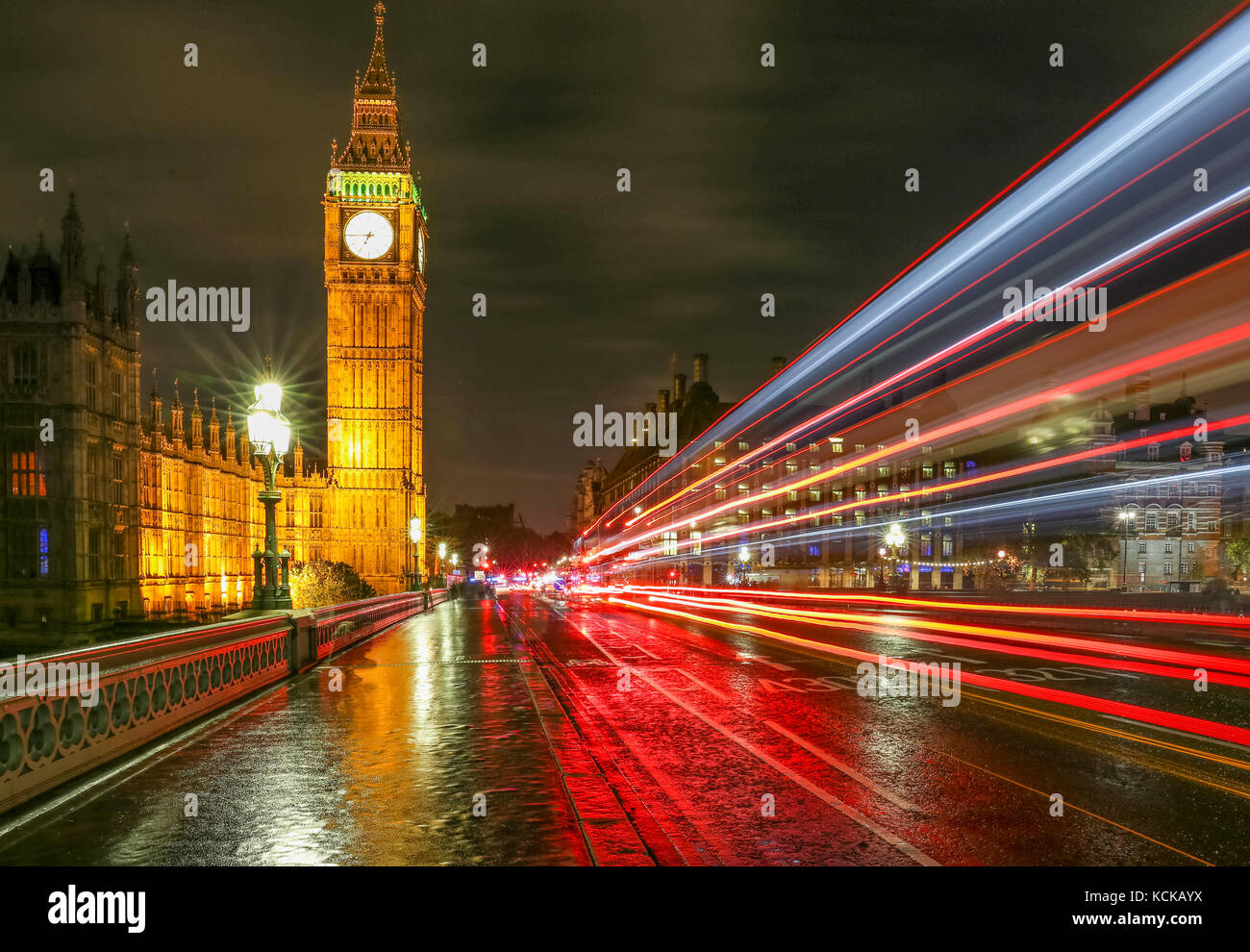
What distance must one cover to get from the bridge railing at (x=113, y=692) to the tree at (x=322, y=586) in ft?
98.9

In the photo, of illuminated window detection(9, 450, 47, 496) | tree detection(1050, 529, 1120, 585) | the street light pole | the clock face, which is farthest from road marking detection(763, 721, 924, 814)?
the clock face

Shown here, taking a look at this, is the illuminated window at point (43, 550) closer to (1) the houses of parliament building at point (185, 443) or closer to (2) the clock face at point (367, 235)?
(1) the houses of parliament building at point (185, 443)

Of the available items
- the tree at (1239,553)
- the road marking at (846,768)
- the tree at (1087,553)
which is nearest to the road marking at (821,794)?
the road marking at (846,768)

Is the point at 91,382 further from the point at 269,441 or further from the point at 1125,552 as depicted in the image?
the point at 1125,552

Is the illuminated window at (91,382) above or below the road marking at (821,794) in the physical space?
above

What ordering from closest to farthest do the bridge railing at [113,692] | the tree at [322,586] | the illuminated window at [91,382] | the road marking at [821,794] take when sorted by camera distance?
the road marking at [821,794] < the bridge railing at [113,692] < the tree at [322,586] < the illuminated window at [91,382]

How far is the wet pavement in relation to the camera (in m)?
6.20

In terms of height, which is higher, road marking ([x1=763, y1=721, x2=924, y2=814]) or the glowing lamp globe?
the glowing lamp globe

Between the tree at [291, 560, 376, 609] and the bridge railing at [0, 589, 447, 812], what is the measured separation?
30146 millimetres

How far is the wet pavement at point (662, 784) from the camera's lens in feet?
20.3

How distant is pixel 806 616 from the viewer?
3369 centimetres

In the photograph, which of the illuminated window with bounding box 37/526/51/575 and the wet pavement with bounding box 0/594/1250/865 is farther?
the illuminated window with bounding box 37/526/51/575

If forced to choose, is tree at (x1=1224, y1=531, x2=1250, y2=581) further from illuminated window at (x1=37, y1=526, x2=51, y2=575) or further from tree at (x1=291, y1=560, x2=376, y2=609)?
illuminated window at (x1=37, y1=526, x2=51, y2=575)

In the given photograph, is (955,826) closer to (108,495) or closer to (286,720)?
(286,720)
